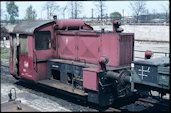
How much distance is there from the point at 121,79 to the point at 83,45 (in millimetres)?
2868

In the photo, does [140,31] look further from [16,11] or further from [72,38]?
[16,11]

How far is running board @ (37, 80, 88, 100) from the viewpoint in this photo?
895cm

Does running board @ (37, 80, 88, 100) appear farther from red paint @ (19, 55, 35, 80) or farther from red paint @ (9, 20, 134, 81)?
red paint @ (19, 55, 35, 80)

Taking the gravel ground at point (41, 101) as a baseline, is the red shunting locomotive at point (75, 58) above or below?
above

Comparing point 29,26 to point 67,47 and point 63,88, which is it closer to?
point 67,47

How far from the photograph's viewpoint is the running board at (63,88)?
352 inches

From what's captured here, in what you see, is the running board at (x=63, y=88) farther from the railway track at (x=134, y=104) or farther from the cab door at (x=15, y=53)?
the cab door at (x=15, y=53)

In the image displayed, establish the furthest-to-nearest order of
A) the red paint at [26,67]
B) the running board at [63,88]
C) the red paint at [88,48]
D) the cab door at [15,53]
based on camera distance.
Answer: the cab door at [15,53], the red paint at [26,67], the red paint at [88,48], the running board at [63,88]

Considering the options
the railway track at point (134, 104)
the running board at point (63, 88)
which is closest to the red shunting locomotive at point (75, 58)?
the running board at point (63, 88)

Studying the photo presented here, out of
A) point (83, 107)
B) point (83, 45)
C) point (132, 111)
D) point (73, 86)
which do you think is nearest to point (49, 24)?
point (83, 45)

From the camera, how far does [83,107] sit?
28.9 ft

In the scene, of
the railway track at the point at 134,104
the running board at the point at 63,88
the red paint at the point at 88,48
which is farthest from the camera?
the red paint at the point at 88,48

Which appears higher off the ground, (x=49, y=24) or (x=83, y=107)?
(x=49, y=24)

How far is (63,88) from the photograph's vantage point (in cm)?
959
